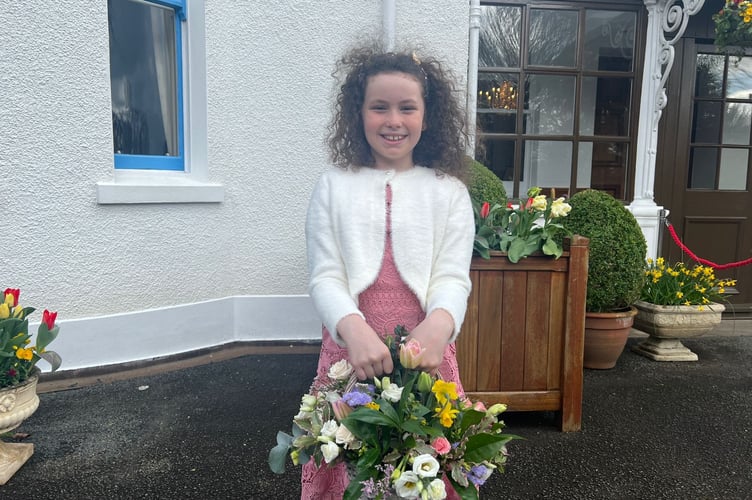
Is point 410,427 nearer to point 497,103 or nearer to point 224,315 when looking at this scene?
point 224,315

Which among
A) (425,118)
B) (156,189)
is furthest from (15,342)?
(425,118)

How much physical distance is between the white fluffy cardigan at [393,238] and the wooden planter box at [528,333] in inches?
47.6

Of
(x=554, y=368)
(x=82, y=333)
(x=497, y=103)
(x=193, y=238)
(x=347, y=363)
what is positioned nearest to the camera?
(x=347, y=363)

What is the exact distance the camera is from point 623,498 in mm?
2303

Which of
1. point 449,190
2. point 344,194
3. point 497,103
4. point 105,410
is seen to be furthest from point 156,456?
point 497,103

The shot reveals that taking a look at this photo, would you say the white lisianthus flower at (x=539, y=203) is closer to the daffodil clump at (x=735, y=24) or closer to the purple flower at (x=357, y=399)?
the purple flower at (x=357, y=399)

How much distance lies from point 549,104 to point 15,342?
4323 mm

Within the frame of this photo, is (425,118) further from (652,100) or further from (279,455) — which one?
(652,100)

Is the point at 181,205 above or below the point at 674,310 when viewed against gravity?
above

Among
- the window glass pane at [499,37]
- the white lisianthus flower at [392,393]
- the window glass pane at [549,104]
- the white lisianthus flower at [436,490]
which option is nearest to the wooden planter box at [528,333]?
the white lisianthus flower at [392,393]

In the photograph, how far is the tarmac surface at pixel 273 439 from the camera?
2355mm

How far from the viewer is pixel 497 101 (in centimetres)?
472

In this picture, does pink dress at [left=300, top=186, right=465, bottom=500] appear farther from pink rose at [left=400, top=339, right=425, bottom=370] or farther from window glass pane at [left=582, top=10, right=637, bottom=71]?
window glass pane at [left=582, top=10, right=637, bottom=71]

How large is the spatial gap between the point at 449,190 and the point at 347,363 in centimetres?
63
